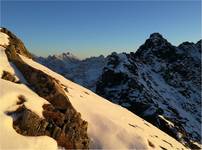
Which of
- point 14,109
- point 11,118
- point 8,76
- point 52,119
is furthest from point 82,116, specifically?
point 11,118

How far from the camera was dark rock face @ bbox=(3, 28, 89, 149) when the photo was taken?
31.3 metres

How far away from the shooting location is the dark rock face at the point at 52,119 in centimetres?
3130

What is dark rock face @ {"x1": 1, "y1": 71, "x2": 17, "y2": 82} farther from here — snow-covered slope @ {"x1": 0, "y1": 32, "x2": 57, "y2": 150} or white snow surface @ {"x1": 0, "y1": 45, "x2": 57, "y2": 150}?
white snow surface @ {"x1": 0, "y1": 45, "x2": 57, "y2": 150}

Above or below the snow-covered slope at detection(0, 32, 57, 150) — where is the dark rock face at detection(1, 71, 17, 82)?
above

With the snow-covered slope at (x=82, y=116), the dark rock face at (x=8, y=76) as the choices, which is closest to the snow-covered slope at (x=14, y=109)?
the snow-covered slope at (x=82, y=116)

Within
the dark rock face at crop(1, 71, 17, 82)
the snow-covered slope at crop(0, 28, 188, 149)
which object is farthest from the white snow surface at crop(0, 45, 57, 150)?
the dark rock face at crop(1, 71, 17, 82)

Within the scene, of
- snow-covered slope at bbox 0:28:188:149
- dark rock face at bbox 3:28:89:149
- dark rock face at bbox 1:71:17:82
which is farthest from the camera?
dark rock face at bbox 1:71:17:82

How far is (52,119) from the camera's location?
33938 millimetres

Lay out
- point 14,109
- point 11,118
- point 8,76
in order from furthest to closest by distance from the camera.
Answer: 1. point 8,76
2. point 14,109
3. point 11,118

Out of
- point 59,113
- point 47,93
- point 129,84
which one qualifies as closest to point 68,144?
point 59,113

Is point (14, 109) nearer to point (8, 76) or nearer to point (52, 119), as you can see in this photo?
point (52, 119)

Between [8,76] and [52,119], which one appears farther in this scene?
[8,76]

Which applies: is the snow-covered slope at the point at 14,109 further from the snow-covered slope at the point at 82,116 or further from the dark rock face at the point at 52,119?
the dark rock face at the point at 52,119

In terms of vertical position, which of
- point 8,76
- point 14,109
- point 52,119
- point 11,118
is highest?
point 8,76
